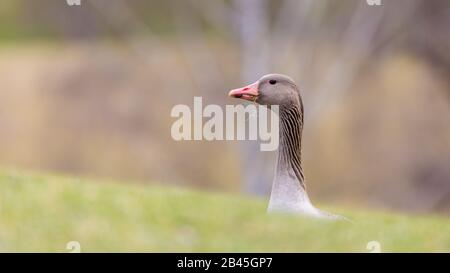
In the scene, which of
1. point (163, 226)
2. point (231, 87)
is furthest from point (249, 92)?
point (231, 87)

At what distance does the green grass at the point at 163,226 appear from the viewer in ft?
23.1

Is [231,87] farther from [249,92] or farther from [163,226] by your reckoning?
[249,92]

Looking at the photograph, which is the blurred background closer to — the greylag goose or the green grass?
the green grass

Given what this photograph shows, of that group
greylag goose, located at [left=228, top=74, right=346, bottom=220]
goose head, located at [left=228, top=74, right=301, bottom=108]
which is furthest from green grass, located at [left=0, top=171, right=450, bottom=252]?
goose head, located at [left=228, top=74, right=301, bottom=108]

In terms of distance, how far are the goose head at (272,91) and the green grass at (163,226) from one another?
941 mm

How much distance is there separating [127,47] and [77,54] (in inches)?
57.5

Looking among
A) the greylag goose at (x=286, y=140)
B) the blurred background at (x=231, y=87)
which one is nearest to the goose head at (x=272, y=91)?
the greylag goose at (x=286, y=140)

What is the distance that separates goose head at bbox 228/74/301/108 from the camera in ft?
22.3

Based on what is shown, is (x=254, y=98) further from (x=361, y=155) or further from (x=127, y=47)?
(x=127, y=47)

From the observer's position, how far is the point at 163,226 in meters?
7.61

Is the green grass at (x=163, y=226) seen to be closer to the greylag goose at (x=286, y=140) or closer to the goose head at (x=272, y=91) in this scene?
the greylag goose at (x=286, y=140)

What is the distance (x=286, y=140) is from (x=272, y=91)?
42 centimetres

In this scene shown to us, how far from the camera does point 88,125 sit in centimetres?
2305

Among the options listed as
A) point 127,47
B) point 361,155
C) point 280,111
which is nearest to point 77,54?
point 127,47
